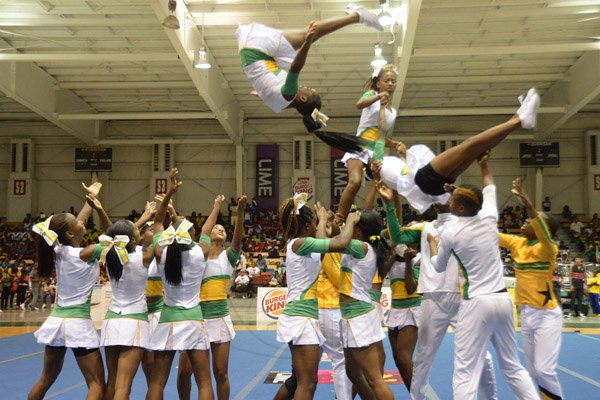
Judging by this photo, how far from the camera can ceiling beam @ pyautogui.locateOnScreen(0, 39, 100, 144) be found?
63.8 ft

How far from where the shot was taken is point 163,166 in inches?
1102

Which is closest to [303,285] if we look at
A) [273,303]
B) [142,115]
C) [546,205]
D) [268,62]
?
[268,62]

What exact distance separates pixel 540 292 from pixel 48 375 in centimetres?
428

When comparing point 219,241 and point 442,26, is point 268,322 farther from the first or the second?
point 442,26

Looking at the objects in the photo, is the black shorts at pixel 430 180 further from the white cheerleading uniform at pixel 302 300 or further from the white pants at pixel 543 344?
the white pants at pixel 543 344

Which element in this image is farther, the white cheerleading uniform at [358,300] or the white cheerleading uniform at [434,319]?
the white cheerleading uniform at [434,319]

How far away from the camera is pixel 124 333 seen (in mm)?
5062

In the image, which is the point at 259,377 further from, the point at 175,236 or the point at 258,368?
the point at 175,236

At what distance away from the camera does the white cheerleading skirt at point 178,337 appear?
495 centimetres

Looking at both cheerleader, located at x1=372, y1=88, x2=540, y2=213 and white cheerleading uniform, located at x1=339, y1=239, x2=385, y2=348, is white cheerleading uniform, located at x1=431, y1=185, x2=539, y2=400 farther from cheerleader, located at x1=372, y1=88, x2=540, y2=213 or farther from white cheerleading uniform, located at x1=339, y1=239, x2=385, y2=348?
white cheerleading uniform, located at x1=339, y1=239, x2=385, y2=348

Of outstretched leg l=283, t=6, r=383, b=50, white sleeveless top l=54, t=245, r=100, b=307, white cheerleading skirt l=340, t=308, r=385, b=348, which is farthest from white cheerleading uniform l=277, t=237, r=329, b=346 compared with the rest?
white sleeveless top l=54, t=245, r=100, b=307

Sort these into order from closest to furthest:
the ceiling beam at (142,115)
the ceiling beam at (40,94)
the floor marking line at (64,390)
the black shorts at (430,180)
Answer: the black shorts at (430,180), the floor marking line at (64,390), the ceiling beam at (40,94), the ceiling beam at (142,115)

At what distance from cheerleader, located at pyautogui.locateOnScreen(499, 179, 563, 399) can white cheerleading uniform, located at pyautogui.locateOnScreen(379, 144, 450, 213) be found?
36.0 inches

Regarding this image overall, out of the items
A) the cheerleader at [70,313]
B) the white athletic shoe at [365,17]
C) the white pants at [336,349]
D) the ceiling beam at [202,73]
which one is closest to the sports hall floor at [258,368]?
the white pants at [336,349]
